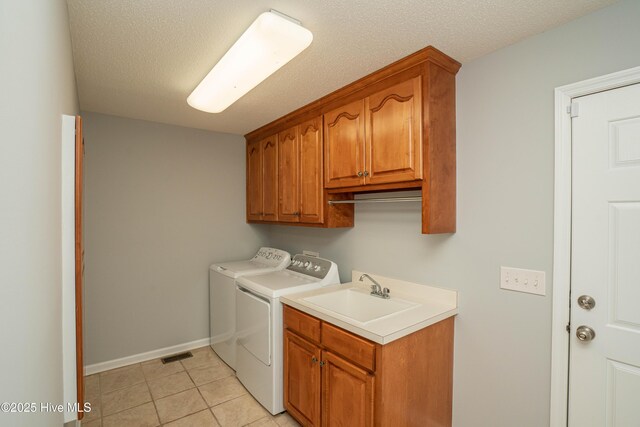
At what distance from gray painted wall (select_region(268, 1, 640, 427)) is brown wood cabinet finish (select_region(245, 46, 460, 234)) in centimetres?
13

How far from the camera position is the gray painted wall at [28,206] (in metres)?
0.52

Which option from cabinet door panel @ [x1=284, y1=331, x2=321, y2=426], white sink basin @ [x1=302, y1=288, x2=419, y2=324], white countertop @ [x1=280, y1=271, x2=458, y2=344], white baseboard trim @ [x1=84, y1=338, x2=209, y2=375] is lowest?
white baseboard trim @ [x1=84, y1=338, x2=209, y2=375]

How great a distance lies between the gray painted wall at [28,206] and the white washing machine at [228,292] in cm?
179

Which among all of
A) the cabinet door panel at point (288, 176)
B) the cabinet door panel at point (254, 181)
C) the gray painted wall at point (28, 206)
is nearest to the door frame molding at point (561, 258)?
the cabinet door panel at point (288, 176)

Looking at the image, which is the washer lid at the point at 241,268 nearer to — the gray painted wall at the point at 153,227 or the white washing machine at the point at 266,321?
the white washing machine at the point at 266,321

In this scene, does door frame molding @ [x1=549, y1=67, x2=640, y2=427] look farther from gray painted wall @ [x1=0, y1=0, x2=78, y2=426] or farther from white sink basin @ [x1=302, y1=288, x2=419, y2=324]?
gray painted wall @ [x1=0, y1=0, x2=78, y2=426]

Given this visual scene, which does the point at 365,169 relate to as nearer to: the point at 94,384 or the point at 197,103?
the point at 197,103

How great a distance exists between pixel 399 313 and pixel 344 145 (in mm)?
1203

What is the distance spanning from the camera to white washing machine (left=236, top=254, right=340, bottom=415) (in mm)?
2256

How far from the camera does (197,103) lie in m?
2.15

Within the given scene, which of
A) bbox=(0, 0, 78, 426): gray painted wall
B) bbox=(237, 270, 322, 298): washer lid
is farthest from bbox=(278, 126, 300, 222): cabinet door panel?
bbox=(0, 0, 78, 426): gray painted wall

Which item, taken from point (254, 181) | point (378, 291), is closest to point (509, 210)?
point (378, 291)

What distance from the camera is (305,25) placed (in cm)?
153

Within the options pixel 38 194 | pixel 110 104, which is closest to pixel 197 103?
pixel 110 104
